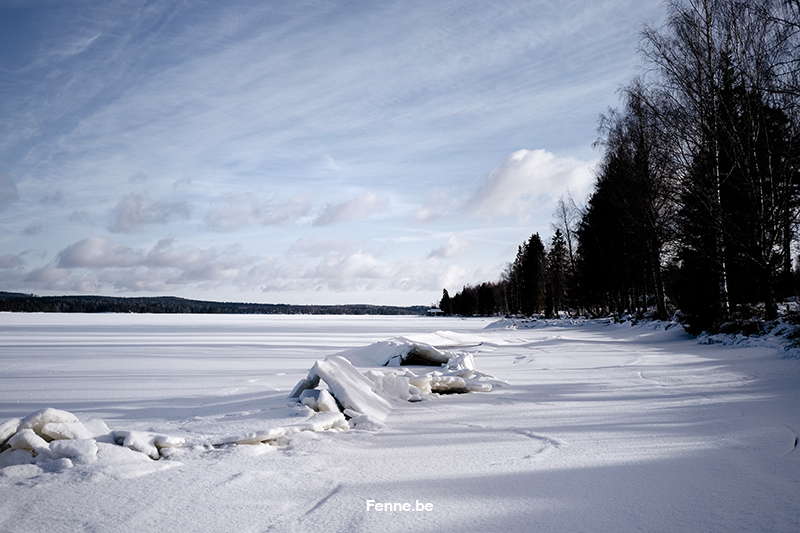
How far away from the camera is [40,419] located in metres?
3.03

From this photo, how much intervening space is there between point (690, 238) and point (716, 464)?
1067 centimetres

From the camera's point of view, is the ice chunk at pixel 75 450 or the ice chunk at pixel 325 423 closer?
the ice chunk at pixel 75 450

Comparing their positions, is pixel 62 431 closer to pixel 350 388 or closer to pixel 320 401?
pixel 320 401

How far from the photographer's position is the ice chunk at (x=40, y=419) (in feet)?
9.74

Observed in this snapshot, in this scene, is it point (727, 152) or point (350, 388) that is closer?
point (350, 388)

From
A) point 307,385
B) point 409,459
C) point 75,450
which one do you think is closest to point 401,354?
point 307,385

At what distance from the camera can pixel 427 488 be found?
2566 millimetres

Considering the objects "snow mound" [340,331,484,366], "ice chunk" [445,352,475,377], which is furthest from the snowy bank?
"snow mound" [340,331,484,366]

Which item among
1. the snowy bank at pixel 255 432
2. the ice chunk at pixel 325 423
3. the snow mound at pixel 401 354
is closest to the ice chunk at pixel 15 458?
the snowy bank at pixel 255 432

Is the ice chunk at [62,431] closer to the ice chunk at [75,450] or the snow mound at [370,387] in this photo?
the ice chunk at [75,450]

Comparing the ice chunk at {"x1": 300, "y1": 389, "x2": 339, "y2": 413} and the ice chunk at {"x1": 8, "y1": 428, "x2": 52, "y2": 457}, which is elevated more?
the ice chunk at {"x1": 8, "y1": 428, "x2": 52, "y2": 457}

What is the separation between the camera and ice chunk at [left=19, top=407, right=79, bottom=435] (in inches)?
117

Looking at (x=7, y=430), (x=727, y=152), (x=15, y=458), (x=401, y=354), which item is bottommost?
(x=401, y=354)

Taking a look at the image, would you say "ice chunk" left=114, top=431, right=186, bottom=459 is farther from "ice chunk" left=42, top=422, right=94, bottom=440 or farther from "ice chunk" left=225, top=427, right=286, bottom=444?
"ice chunk" left=225, top=427, right=286, bottom=444
